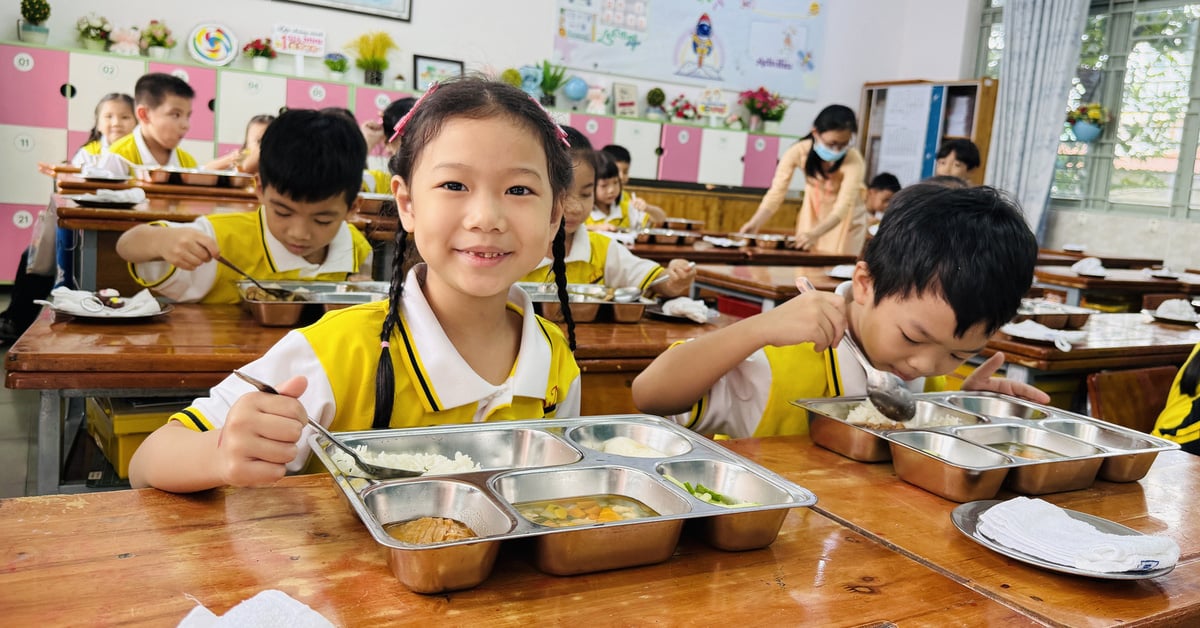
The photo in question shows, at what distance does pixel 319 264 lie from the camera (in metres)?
2.40

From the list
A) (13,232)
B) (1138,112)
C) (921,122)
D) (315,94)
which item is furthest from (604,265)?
(921,122)

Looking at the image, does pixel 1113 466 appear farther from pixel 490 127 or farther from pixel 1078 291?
pixel 1078 291

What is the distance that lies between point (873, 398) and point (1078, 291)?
141 inches

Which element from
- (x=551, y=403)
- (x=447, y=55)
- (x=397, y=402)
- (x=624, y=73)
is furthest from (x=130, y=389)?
(x=624, y=73)

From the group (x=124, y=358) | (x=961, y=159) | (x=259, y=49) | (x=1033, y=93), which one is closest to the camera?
(x=124, y=358)

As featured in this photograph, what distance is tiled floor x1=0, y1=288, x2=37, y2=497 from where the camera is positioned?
2.73 metres

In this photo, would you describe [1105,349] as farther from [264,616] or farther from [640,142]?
[640,142]

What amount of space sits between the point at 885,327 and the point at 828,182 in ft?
14.6

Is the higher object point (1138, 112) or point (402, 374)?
point (1138, 112)

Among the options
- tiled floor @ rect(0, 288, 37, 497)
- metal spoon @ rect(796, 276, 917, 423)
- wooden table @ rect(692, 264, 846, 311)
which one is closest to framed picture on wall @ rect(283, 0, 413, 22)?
tiled floor @ rect(0, 288, 37, 497)

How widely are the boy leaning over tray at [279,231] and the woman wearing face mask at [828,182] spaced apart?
3339 mm

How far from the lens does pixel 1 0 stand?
19.6 feet

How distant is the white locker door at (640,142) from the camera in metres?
7.78

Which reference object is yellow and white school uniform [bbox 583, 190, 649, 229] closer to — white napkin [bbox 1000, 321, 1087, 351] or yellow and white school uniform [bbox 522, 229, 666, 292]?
yellow and white school uniform [bbox 522, 229, 666, 292]
